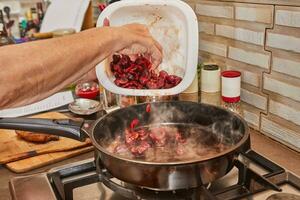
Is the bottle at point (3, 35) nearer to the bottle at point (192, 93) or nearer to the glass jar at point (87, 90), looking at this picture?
the glass jar at point (87, 90)

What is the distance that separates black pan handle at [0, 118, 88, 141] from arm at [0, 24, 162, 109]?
122 mm

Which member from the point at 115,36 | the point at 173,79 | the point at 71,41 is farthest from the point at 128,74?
the point at 71,41

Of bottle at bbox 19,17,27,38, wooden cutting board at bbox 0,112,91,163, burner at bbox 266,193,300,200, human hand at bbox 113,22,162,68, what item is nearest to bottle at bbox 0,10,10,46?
bottle at bbox 19,17,27,38

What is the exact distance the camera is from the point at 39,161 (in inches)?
37.7

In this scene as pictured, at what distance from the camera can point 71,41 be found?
2.49ft

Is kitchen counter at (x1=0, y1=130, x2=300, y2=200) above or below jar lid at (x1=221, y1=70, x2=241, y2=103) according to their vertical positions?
below

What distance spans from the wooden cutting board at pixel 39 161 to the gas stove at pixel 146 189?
13cm

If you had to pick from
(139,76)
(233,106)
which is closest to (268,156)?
(233,106)

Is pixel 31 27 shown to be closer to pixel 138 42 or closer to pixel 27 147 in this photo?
pixel 27 147

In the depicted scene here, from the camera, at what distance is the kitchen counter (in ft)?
2.86

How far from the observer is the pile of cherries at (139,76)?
107cm

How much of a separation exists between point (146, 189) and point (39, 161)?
36 cm

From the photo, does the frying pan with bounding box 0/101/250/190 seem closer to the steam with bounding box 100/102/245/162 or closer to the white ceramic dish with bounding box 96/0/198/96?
the steam with bounding box 100/102/245/162

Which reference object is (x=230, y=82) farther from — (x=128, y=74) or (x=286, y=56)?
(x=128, y=74)
